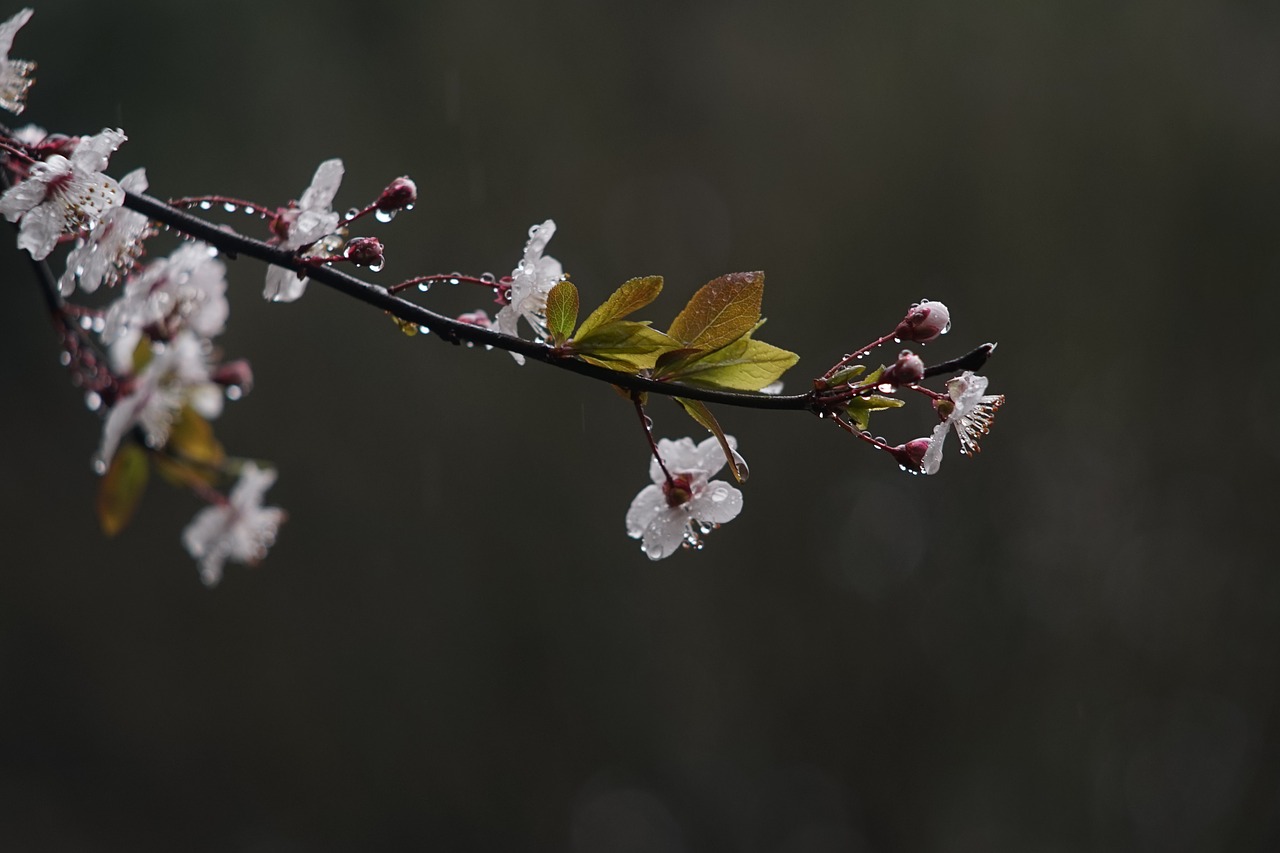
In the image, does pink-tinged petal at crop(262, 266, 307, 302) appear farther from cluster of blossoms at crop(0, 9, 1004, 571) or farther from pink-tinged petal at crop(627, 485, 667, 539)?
pink-tinged petal at crop(627, 485, 667, 539)

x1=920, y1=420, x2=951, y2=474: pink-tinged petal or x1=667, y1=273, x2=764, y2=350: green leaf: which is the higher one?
x1=667, y1=273, x2=764, y2=350: green leaf

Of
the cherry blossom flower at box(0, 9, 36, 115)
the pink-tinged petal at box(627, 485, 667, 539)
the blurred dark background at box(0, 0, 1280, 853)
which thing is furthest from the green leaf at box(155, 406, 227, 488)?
the blurred dark background at box(0, 0, 1280, 853)

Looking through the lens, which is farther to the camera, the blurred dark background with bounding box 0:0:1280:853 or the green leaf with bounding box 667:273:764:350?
the blurred dark background with bounding box 0:0:1280:853

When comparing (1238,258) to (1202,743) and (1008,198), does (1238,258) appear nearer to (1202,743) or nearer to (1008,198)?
(1008,198)

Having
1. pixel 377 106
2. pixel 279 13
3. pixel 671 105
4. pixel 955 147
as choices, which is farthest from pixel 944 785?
pixel 279 13

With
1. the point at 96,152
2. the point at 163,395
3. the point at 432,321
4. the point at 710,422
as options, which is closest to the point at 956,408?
the point at 710,422

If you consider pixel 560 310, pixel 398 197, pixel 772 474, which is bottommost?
pixel 560 310

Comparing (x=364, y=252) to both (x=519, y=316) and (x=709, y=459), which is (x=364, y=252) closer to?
(x=519, y=316)
